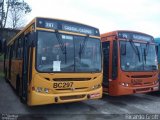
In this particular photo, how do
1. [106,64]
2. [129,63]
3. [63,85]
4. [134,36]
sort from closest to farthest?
[63,85] → [129,63] → [134,36] → [106,64]

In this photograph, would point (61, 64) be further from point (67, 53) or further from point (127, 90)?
point (127, 90)

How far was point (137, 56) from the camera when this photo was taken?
10.1m

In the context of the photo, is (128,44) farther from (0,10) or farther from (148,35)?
(0,10)

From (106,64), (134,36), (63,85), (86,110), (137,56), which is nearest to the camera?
(63,85)

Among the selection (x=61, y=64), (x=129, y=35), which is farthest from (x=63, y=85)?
(x=129, y=35)

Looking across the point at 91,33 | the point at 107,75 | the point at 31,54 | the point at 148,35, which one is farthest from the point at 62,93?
the point at 148,35

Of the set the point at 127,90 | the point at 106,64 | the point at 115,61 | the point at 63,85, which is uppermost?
the point at 115,61

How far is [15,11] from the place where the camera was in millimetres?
38281

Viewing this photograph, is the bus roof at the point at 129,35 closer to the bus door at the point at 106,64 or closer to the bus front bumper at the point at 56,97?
the bus door at the point at 106,64

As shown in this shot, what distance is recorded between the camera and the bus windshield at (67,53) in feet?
24.6

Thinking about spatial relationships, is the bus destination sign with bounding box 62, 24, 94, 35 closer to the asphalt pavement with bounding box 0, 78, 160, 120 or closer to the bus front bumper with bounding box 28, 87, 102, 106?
the bus front bumper with bounding box 28, 87, 102, 106

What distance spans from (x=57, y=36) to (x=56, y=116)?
249 centimetres

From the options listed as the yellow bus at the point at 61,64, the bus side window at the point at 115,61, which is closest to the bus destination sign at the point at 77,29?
the yellow bus at the point at 61,64

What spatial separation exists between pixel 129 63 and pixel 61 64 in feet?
10.9
